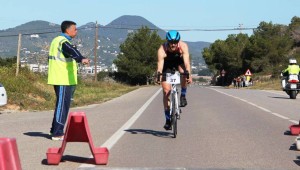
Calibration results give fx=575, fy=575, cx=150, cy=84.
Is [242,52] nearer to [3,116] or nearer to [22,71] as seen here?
[22,71]

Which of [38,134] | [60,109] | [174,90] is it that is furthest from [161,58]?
[38,134]

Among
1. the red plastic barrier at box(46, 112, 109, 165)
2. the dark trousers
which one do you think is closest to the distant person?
the dark trousers

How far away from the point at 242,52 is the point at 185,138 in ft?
250

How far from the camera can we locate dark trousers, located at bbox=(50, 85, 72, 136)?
32.3 ft

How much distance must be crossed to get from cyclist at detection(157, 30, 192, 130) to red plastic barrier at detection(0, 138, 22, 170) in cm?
519

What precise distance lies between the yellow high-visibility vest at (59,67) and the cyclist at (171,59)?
1563 mm

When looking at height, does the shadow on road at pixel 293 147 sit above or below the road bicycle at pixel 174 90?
below

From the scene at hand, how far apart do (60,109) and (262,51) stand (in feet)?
225

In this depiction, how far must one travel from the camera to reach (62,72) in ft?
32.8

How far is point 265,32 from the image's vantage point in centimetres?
8431

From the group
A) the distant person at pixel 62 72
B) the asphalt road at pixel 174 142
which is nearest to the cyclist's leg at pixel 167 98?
the asphalt road at pixel 174 142

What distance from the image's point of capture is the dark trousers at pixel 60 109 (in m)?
9.86

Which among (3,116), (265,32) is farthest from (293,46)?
(3,116)

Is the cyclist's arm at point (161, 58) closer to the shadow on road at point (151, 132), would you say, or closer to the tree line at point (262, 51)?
the shadow on road at point (151, 132)
